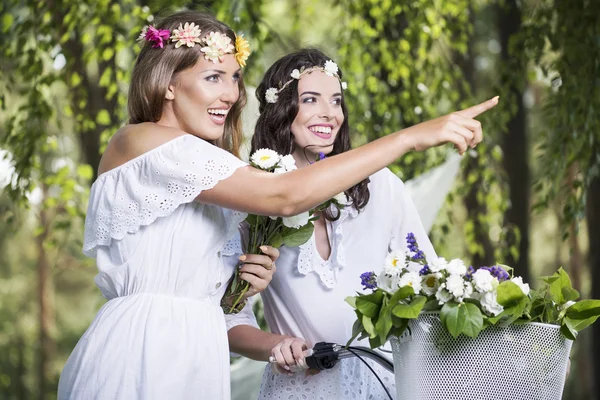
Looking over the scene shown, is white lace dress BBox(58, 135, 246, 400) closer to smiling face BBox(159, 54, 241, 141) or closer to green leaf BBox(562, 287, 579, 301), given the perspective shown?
smiling face BBox(159, 54, 241, 141)

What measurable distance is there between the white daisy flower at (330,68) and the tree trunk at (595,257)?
495 centimetres

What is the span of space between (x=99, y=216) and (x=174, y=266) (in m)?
0.23

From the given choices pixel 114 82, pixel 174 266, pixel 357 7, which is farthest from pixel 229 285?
pixel 357 7

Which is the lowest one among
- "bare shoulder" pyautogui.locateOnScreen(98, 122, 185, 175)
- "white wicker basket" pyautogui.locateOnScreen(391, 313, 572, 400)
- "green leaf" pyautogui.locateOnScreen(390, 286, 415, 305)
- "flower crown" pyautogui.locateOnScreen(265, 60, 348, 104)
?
"white wicker basket" pyautogui.locateOnScreen(391, 313, 572, 400)

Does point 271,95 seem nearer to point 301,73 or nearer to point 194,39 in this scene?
point 301,73

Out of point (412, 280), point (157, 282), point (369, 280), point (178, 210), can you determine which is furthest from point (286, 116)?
point (412, 280)

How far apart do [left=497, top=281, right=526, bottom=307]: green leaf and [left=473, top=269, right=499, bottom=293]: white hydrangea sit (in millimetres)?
23

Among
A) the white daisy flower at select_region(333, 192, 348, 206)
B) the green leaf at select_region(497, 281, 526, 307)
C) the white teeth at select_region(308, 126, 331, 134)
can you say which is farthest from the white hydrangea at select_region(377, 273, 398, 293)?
the white teeth at select_region(308, 126, 331, 134)

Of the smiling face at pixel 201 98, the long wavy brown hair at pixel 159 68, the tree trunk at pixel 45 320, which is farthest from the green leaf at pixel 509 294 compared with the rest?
the tree trunk at pixel 45 320

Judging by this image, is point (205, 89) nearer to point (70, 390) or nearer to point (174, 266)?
point (174, 266)

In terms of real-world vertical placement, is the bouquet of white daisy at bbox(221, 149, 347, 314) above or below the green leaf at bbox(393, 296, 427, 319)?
above

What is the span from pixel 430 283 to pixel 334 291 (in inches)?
29.3

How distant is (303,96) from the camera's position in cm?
269

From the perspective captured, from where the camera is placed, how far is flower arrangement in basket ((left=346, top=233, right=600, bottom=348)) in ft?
5.56
